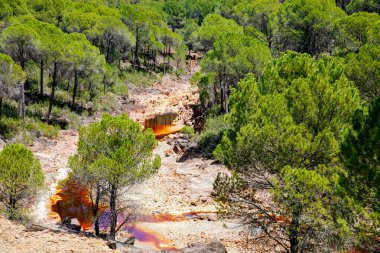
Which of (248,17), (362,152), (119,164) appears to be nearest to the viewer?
(362,152)

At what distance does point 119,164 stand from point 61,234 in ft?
12.5

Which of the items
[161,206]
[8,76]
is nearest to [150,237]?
[161,206]

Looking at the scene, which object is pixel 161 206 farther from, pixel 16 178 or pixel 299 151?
pixel 299 151

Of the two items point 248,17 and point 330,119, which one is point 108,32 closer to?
point 248,17

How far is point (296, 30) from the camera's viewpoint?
44.7 m

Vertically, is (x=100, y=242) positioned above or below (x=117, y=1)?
below

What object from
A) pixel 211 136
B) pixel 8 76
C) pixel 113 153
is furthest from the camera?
pixel 211 136

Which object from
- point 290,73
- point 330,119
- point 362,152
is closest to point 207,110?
point 290,73

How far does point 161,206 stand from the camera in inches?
1040

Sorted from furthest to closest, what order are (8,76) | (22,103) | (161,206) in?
(22,103) < (8,76) < (161,206)

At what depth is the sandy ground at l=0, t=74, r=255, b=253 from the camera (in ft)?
49.5

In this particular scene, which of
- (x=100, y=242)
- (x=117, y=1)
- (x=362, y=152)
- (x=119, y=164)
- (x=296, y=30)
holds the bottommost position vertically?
(x=100, y=242)

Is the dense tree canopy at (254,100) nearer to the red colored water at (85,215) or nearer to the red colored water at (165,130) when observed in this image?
the red colored water at (85,215)

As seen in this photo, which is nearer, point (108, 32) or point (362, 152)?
point (362, 152)
